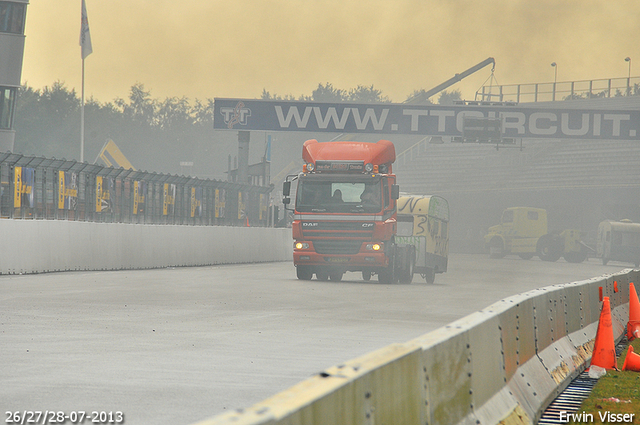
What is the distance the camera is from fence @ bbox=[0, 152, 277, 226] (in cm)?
2173

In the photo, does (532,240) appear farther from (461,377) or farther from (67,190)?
(461,377)

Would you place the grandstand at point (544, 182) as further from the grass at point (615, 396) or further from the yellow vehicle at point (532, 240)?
the grass at point (615, 396)

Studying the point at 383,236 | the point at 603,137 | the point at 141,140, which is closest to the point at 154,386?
the point at 383,236

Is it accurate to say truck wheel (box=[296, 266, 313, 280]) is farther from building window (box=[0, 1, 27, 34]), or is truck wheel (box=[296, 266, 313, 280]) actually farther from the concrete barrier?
building window (box=[0, 1, 27, 34])

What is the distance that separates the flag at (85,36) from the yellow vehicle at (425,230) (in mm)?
22223

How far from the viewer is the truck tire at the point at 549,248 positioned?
176 feet

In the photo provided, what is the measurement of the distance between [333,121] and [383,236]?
76.8ft

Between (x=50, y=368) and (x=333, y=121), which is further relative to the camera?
(x=333, y=121)

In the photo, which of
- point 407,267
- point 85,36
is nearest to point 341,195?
point 407,267

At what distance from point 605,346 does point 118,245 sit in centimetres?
1796

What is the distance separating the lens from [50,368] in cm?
856

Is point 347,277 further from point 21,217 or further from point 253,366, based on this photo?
point 253,366

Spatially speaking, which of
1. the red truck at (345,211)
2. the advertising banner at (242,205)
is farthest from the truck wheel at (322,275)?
the advertising banner at (242,205)

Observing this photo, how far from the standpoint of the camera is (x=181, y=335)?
11383 millimetres
